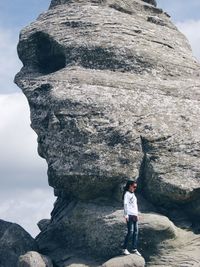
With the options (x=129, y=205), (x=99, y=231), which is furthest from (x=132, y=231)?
(x=99, y=231)

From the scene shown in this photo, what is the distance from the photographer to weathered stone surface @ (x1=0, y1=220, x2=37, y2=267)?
1137 inches

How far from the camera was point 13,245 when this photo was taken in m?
29.0

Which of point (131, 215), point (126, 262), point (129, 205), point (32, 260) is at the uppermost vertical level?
point (129, 205)

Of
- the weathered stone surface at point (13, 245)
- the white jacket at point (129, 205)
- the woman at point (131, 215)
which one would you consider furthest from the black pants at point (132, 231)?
the weathered stone surface at point (13, 245)

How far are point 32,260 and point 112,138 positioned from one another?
21.8 ft

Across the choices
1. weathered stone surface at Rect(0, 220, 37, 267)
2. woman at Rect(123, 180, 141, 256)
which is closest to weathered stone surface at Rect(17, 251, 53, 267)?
weathered stone surface at Rect(0, 220, 37, 267)

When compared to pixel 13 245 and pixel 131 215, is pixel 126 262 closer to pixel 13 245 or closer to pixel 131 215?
pixel 131 215

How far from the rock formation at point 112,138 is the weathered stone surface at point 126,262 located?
4.76 ft

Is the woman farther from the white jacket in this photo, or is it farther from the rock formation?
the rock formation

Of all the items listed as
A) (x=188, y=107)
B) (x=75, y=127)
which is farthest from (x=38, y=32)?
(x=188, y=107)

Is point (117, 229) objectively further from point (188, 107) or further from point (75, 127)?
point (188, 107)

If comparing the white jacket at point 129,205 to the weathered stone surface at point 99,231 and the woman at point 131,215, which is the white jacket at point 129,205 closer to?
the woman at point 131,215

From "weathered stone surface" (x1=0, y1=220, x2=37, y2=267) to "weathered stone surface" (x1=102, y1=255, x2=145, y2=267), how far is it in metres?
5.43

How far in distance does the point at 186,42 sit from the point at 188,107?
7.09 m
